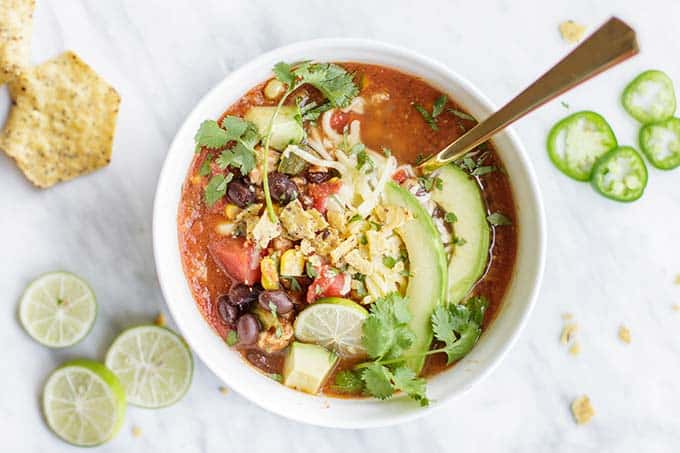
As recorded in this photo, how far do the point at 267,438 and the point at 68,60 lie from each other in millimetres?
2023

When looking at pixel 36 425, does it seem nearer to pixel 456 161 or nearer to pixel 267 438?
pixel 267 438

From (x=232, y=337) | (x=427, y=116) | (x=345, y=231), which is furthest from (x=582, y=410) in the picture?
(x=232, y=337)

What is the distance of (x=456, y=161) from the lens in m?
3.35

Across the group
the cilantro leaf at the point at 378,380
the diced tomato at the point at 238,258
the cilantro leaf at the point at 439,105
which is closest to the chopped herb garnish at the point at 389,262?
the cilantro leaf at the point at 378,380

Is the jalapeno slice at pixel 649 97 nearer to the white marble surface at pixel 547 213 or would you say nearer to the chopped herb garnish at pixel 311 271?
the white marble surface at pixel 547 213

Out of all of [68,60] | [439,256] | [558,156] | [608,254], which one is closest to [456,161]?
[439,256]

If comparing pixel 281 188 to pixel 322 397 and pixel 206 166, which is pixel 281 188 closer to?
pixel 206 166

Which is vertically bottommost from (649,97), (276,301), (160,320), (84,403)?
(84,403)

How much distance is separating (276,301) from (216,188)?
0.54 m

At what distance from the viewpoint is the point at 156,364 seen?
3590 mm

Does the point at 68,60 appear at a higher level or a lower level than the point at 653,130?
lower

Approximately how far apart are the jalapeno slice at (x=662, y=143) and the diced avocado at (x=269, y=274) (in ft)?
6.42

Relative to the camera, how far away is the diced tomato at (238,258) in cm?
324

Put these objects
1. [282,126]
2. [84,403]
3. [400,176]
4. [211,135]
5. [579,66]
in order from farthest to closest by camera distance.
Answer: [84,403] < [400,176] < [282,126] < [211,135] < [579,66]
